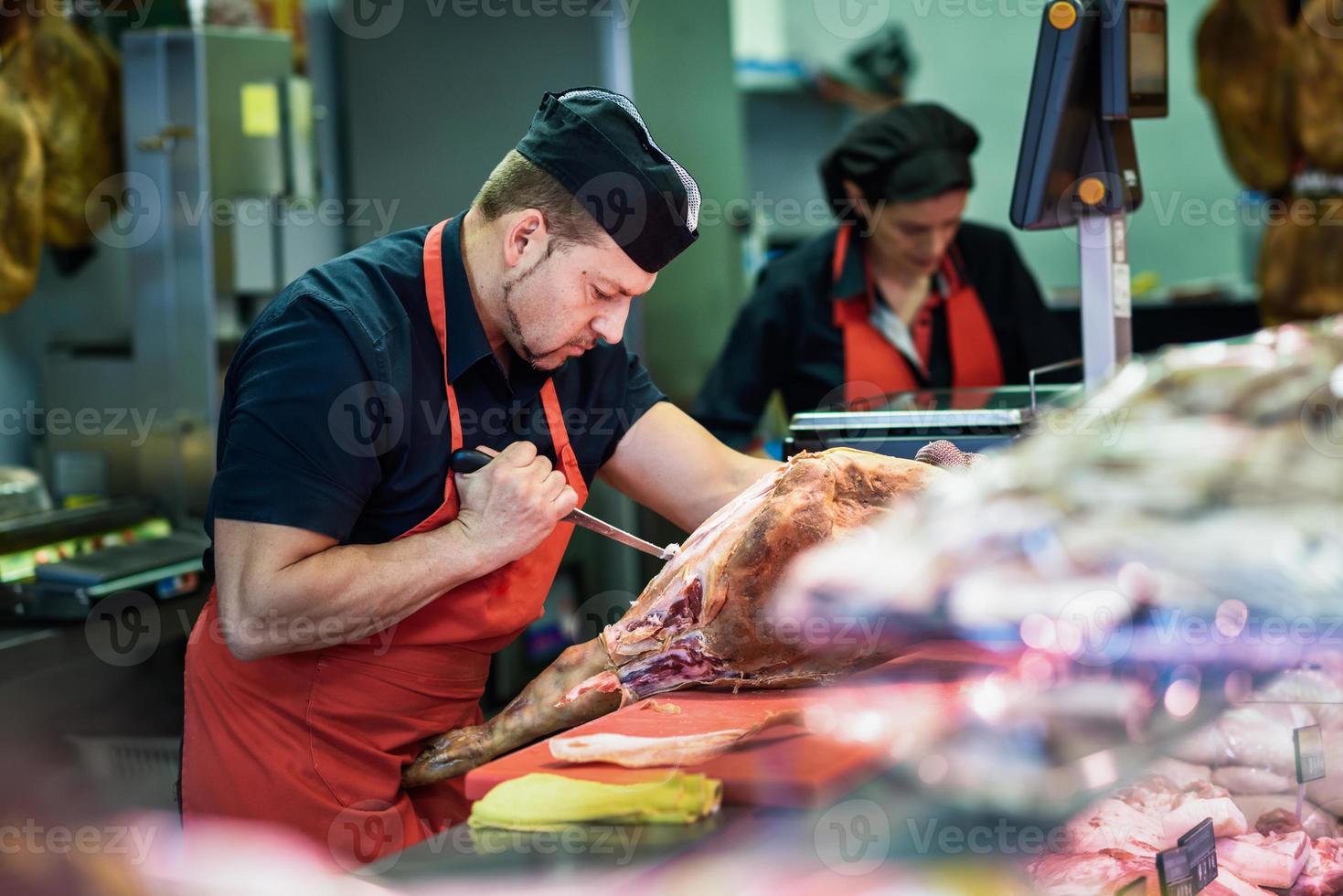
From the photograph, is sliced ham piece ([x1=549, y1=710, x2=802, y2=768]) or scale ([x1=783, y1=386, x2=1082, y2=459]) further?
scale ([x1=783, y1=386, x2=1082, y2=459])

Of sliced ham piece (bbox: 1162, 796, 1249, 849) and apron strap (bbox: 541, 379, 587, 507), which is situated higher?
apron strap (bbox: 541, 379, 587, 507)

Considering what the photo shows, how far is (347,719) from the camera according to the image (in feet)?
7.02

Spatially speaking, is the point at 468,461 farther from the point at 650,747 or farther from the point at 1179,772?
the point at 1179,772

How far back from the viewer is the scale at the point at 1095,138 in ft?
7.80

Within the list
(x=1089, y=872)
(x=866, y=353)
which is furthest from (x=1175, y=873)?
(x=866, y=353)

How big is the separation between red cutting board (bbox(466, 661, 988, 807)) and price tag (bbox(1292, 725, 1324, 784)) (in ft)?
2.10

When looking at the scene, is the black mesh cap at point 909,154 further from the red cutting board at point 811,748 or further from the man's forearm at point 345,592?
the red cutting board at point 811,748

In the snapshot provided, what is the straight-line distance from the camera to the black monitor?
2369mm

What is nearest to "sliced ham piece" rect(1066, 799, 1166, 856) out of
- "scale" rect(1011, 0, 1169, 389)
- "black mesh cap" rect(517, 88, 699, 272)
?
"scale" rect(1011, 0, 1169, 389)

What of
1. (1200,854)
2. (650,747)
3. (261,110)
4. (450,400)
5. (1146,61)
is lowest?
(1200,854)

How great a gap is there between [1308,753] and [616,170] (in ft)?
4.22

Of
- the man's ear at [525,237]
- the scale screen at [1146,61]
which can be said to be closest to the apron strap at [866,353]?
the scale screen at [1146,61]

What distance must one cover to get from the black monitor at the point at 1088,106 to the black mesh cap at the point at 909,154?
123 cm

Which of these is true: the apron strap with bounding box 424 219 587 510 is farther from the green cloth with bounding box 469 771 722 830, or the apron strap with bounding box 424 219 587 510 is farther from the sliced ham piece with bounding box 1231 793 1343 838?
the sliced ham piece with bounding box 1231 793 1343 838
